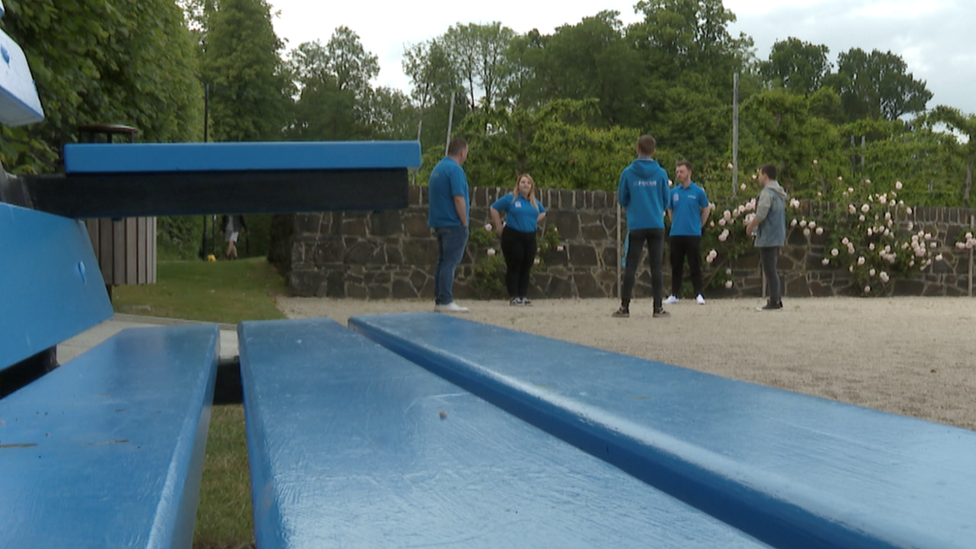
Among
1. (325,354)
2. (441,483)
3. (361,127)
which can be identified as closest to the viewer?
(441,483)

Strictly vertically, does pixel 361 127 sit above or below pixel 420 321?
above

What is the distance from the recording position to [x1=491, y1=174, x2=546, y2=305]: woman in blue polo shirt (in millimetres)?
10516

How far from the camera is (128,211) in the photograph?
7.66 ft

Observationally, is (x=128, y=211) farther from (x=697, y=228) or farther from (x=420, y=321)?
(x=697, y=228)

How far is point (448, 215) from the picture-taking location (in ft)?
26.6

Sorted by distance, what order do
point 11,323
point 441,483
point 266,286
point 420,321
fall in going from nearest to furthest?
point 441,483 → point 11,323 → point 420,321 → point 266,286

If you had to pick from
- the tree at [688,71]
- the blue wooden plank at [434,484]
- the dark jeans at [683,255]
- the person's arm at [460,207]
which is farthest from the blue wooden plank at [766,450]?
the tree at [688,71]

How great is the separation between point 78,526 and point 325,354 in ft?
3.90

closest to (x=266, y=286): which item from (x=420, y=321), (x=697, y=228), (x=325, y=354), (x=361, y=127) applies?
(x=697, y=228)

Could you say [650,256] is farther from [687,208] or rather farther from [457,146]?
[687,208]

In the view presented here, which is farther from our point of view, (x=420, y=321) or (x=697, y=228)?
(x=697, y=228)

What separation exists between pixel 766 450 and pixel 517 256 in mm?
9746

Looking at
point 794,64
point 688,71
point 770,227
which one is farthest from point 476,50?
point 770,227

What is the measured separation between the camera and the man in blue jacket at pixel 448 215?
7996mm
